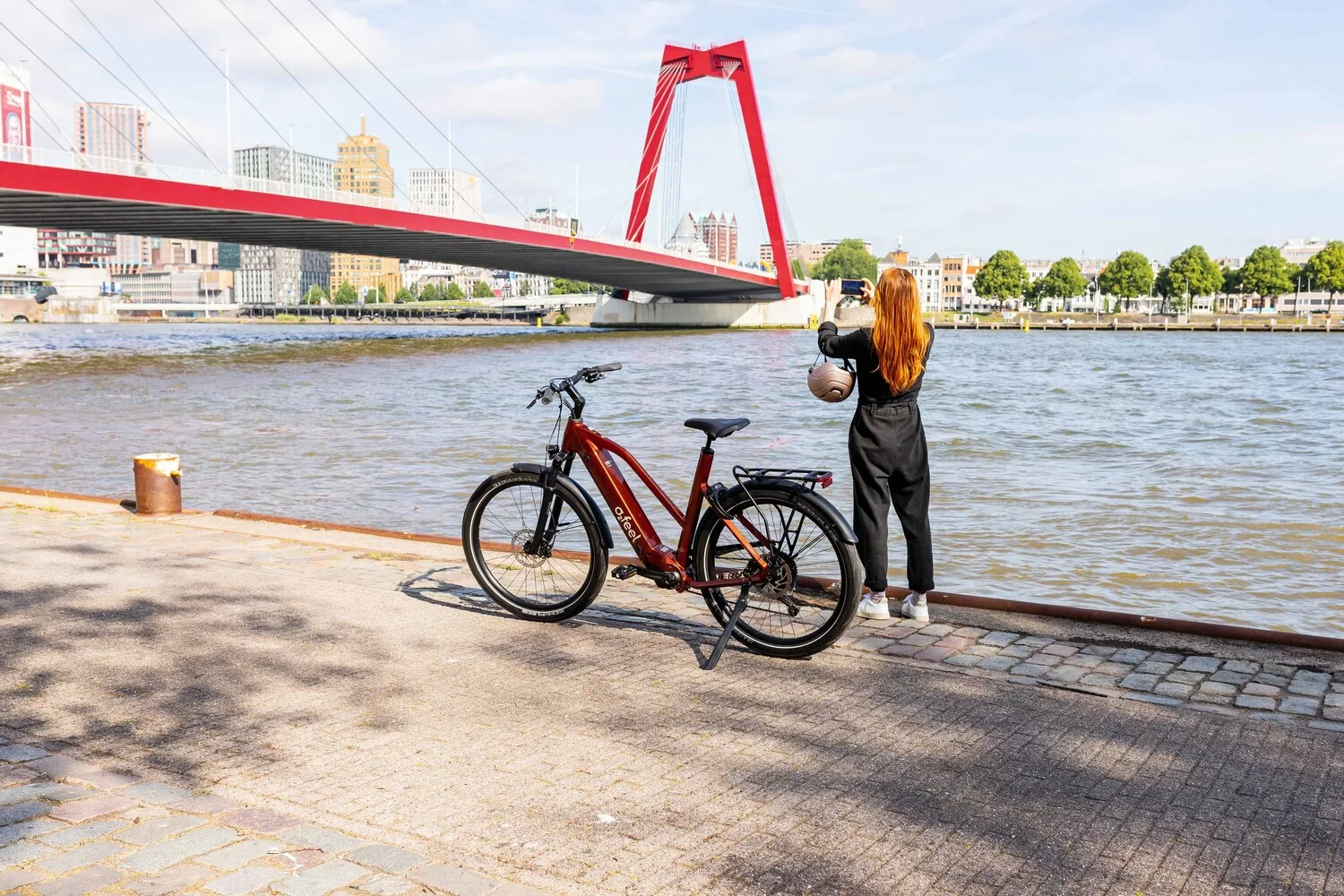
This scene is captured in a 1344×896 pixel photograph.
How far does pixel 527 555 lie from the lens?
16.2 ft

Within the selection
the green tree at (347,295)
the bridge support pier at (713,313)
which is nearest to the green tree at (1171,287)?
the bridge support pier at (713,313)

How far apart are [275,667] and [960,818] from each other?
2.36 m

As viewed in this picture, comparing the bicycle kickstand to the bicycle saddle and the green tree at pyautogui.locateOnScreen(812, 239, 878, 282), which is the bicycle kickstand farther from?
the green tree at pyautogui.locateOnScreen(812, 239, 878, 282)

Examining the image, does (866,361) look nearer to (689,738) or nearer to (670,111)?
(689,738)

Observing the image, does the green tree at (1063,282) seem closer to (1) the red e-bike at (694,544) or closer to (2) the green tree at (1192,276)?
(2) the green tree at (1192,276)

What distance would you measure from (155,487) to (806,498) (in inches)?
198

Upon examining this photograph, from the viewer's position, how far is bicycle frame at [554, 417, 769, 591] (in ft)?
14.4

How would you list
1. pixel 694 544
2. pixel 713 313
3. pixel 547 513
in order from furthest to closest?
1. pixel 713 313
2. pixel 547 513
3. pixel 694 544

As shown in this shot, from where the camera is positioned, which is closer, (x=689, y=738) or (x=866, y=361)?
(x=689, y=738)

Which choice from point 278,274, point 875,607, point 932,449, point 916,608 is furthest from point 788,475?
point 278,274

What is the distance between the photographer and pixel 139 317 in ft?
465

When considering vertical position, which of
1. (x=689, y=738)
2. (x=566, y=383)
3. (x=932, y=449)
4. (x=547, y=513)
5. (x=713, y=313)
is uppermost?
(x=713, y=313)

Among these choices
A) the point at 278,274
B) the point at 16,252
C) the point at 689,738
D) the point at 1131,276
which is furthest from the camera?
the point at 278,274

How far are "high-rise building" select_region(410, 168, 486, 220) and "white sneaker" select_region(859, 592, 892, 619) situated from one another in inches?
1484
